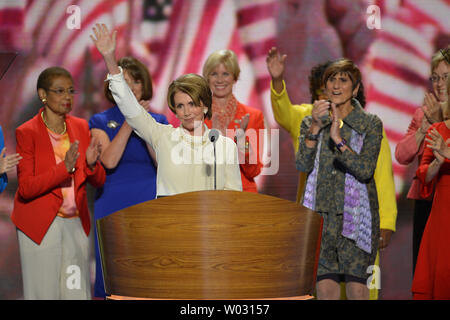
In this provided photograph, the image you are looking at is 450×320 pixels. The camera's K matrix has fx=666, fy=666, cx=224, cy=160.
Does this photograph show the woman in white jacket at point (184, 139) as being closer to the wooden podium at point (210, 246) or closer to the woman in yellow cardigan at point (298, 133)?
the wooden podium at point (210, 246)

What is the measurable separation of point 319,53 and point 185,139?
2.42 meters

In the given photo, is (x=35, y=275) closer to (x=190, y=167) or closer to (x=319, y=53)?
(x=190, y=167)

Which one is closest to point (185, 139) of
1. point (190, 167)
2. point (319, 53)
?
point (190, 167)

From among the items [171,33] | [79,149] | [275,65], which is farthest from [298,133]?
[171,33]

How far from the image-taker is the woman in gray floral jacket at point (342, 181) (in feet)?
12.2

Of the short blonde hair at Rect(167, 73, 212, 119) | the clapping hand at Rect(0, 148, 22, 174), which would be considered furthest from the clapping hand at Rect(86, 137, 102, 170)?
the short blonde hair at Rect(167, 73, 212, 119)

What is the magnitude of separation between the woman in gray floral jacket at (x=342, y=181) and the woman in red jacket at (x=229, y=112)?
0.44 metres

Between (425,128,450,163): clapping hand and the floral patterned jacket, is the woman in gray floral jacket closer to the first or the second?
the floral patterned jacket

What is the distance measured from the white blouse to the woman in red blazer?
0.87 metres

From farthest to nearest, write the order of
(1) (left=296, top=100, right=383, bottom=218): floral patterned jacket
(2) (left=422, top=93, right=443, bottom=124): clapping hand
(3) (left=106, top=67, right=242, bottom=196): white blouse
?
(2) (left=422, top=93, right=443, bottom=124): clapping hand < (1) (left=296, top=100, right=383, bottom=218): floral patterned jacket < (3) (left=106, top=67, right=242, bottom=196): white blouse

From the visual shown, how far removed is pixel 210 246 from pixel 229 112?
6.95 ft

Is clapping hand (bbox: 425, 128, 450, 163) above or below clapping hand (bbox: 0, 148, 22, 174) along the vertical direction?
above

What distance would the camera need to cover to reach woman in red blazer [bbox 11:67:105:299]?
3.98 m

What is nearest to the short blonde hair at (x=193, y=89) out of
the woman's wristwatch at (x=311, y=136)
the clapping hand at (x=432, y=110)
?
the woman's wristwatch at (x=311, y=136)
